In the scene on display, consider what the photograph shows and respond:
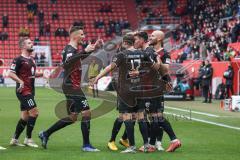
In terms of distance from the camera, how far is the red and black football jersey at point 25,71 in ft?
37.4

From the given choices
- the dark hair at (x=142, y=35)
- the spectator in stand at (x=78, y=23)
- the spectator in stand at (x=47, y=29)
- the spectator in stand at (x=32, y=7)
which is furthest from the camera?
the spectator in stand at (x=32, y=7)

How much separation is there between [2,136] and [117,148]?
3.03m

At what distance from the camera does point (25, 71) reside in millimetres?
11484

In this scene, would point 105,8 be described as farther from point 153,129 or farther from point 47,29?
point 153,129

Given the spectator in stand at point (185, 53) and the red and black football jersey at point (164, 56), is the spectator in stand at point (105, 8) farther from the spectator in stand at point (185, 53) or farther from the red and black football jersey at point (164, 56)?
the red and black football jersey at point (164, 56)

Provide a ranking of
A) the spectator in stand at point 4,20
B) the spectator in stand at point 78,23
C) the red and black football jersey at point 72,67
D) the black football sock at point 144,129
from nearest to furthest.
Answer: the black football sock at point 144,129, the red and black football jersey at point 72,67, the spectator in stand at point 78,23, the spectator in stand at point 4,20

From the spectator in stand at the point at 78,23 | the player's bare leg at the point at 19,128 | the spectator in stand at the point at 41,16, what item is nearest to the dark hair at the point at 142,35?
the player's bare leg at the point at 19,128

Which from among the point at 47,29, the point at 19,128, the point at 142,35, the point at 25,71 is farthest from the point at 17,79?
the point at 47,29

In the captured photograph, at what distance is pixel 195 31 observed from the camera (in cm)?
4306

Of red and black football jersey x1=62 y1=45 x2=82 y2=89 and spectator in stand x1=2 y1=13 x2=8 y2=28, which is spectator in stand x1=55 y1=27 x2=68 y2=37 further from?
red and black football jersey x1=62 y1=45 x2=82 y2=89

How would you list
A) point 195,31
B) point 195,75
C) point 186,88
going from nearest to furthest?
1. point 186,88
2. point 195,75
3. point 195,31

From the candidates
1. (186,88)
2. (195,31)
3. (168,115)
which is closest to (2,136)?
(168,115)

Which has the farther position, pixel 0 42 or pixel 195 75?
pixel 0 42

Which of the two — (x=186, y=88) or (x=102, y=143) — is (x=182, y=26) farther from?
(x=102, y=143)
